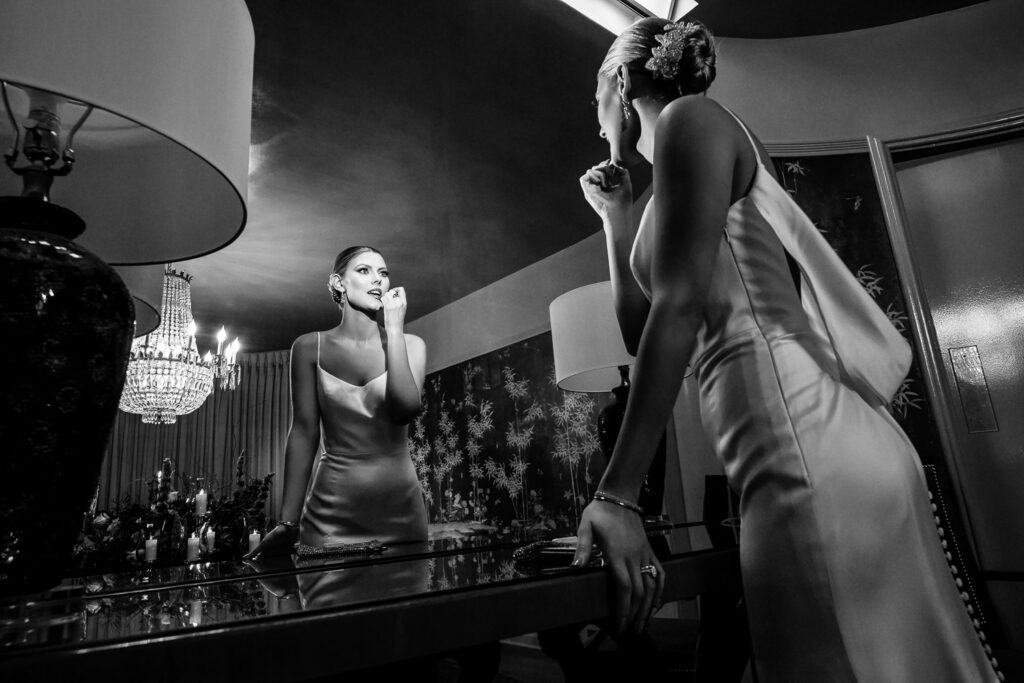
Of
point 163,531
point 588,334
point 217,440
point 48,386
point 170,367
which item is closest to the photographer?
point 48,386

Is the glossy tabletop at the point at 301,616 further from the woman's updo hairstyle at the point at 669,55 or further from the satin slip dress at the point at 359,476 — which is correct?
the satin slip dress at the point at 359,476

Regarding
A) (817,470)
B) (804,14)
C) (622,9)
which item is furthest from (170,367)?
(817,470)

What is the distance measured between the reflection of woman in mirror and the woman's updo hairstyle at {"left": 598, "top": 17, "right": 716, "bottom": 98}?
1.05 m

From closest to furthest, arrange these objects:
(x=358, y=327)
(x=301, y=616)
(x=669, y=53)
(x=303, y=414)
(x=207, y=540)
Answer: (x=301, y=616) < (x=669, y=53) < (x=303, y=414) < (x=358, y=327) < (x=207, y=540)

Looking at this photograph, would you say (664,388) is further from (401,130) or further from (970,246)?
(401,130)

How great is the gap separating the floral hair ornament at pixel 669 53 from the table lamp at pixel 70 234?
621 mm

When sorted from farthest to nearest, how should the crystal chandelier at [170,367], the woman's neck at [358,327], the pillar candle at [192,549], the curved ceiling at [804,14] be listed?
1. the crystal chandelier at [170,367]
2. the pillar candle at [192,549]
3. the curved ceiling at [804,14]
4. the woman's neck at [358,327]

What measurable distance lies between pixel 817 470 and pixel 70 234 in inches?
36.1

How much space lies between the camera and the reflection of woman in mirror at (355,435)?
1711 mm

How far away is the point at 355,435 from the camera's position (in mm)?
1773

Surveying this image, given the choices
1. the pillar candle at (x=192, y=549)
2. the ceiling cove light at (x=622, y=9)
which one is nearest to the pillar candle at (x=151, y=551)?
the pillar candle at (x=192, y=549)

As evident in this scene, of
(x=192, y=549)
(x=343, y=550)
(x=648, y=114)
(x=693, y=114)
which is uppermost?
(x=648, y=114)

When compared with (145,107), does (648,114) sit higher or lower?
higher

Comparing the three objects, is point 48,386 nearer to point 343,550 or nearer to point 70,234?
point 70,234
